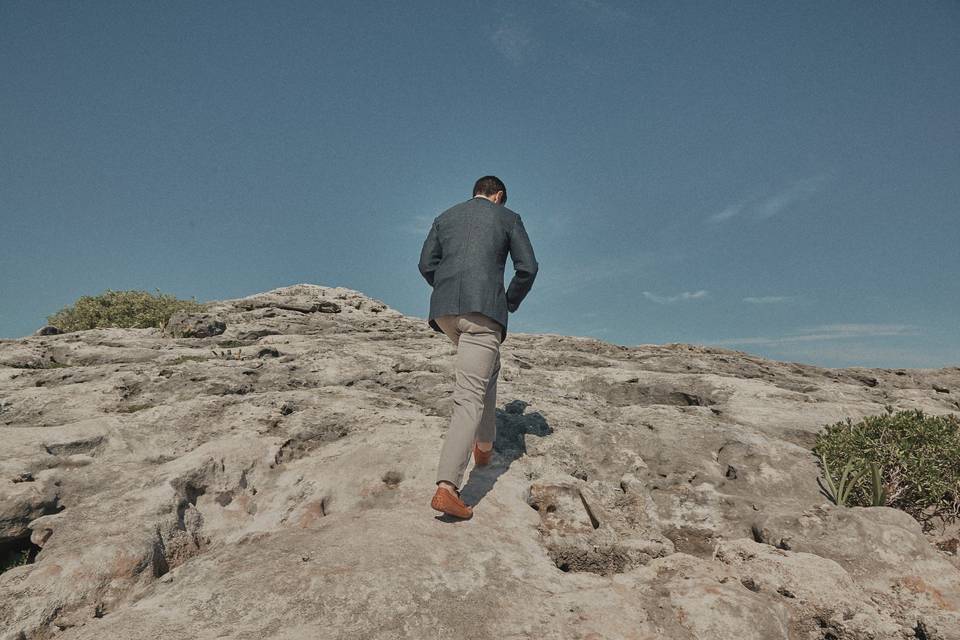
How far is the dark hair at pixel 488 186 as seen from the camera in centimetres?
664

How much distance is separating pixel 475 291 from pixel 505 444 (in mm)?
2741

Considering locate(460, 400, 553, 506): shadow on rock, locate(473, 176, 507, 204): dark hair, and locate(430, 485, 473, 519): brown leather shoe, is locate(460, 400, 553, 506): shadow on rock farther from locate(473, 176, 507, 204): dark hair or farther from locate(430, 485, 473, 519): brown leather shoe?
locate(473, 176, 507, 204): dark hair

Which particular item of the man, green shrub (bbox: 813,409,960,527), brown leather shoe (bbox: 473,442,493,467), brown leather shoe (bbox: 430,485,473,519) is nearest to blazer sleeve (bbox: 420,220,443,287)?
the man

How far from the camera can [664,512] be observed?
6.61 meters

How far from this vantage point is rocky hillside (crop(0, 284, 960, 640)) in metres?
3.96

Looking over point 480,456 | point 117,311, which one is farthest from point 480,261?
point 117,311

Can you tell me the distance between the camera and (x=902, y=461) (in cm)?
742

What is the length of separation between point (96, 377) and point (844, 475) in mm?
11832

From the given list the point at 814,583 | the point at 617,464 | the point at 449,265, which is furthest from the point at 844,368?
the point at 449,265

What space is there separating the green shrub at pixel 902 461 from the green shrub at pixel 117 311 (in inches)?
1023

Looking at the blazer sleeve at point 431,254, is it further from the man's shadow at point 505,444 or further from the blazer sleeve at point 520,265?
the man's shadow at point 505,444

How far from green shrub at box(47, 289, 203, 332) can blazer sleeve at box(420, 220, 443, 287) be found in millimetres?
22678

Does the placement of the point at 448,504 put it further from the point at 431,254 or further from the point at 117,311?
the point at 117,311

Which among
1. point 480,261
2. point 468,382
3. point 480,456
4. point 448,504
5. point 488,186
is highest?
point 488,186
